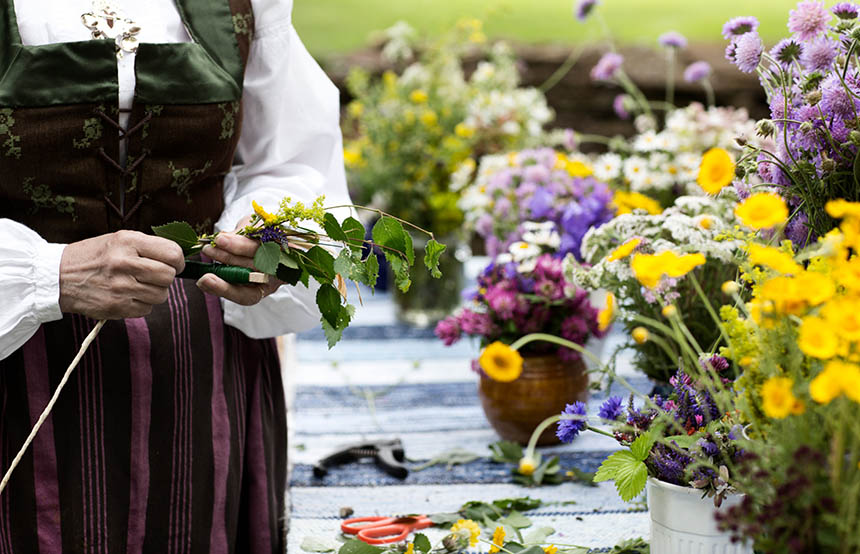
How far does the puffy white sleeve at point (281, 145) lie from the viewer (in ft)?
4.80

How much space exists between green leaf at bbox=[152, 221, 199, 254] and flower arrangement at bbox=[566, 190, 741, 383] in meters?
0.66

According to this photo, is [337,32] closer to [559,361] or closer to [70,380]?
[559,361]

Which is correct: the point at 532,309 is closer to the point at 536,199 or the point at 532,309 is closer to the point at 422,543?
the point at 536,199

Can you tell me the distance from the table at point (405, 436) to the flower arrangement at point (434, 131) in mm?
473

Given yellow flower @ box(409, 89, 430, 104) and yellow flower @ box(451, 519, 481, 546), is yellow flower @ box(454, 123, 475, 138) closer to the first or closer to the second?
yellow flower @ box(409, 89, 430, 104)

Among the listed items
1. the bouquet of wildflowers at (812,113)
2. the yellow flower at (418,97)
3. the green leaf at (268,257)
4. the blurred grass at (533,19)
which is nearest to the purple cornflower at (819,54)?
the bouquet of wildflowers at (812,113)

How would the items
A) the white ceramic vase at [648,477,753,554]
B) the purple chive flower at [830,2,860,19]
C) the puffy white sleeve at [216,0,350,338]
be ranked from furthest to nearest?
the puffy white sleeve at [216,0,350,338], the purple chive flower at [830,2,860,19], the white ceramic vase at [648,477,753,554]

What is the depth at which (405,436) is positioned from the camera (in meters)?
2.24

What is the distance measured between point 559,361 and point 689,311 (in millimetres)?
400

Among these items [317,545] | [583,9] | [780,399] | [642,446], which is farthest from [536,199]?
[780,399]

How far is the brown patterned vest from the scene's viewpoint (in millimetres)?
1262

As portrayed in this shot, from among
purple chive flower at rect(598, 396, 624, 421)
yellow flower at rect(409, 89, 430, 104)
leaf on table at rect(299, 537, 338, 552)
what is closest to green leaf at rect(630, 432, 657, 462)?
purple chive flower at rect(598, 396, 624, 421)

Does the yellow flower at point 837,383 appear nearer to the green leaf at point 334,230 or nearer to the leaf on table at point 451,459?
the green leaf at point 334,230

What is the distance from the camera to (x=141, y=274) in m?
1.19
